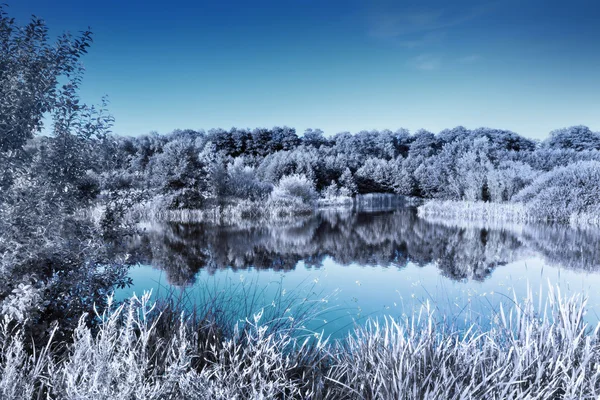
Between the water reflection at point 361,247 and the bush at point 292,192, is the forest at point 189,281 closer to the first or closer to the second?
the water reflection at point 361,247

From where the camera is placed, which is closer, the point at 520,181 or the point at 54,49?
the point at 54,49

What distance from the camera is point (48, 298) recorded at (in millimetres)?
3322

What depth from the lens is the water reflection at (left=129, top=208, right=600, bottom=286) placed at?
8.51 meters

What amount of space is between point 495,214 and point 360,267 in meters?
13.3

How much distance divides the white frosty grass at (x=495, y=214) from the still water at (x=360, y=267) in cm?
208

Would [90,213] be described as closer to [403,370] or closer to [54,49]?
[54,49]

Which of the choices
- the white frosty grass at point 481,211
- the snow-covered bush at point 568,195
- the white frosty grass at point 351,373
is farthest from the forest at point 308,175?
the white frosty grass at point 351,373

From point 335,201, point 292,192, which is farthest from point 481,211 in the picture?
point 335,201

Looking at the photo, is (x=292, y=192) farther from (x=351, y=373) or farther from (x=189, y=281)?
(x=351, y=373)

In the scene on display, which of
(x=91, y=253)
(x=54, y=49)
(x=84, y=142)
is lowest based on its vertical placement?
(x=91, y=253)

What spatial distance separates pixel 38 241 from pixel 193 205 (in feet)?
51.8

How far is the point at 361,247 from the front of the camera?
1127cm

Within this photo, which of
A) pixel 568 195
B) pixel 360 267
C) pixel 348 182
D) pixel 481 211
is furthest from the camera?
pixel 348 182

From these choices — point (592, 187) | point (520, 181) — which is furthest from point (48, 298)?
point (520, 181)
